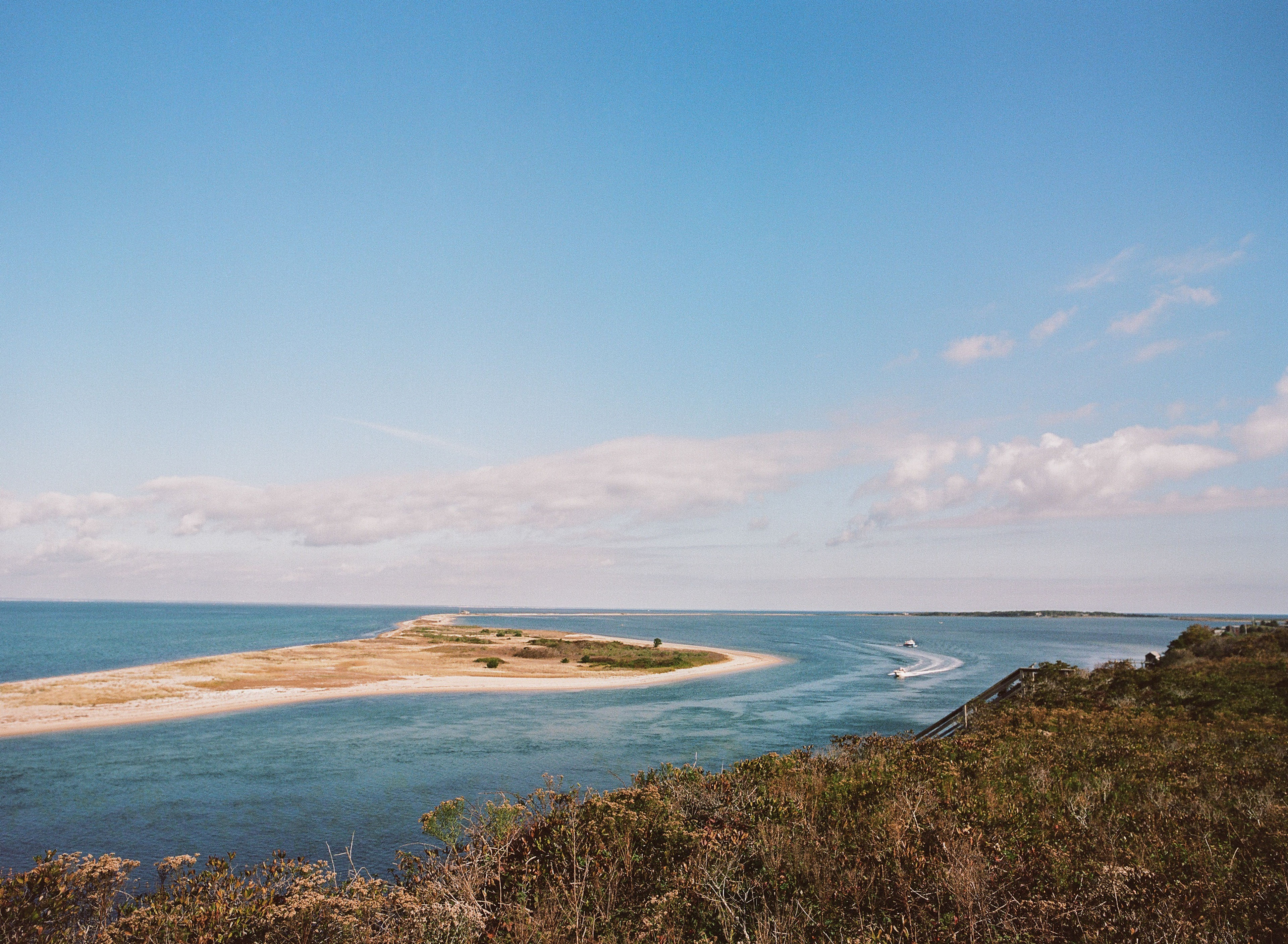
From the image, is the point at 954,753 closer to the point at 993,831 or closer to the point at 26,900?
the point at 993,831

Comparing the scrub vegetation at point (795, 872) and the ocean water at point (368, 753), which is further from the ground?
the scrub vegetation at point (795, 872)

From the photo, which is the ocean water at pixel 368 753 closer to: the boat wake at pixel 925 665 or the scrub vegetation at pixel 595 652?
the boat wake at pixel 925 665

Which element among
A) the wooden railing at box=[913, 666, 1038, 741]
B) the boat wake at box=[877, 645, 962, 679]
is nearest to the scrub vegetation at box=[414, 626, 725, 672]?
the boat wake at box=[877, 645, 962, 679]

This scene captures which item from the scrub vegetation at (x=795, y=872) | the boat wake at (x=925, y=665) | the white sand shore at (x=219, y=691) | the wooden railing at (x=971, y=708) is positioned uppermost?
the scrub vegetation at (x=795, y=872)

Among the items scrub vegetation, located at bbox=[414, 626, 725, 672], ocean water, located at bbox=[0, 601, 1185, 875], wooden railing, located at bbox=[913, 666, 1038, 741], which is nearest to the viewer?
ocean water, located at bbox=[0, 601, 1185, 875]

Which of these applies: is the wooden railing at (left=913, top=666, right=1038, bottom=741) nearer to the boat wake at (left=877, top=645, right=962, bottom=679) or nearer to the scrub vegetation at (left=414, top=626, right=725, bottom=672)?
the boat wake at (left=877, top=645, right=962, bottom=679)

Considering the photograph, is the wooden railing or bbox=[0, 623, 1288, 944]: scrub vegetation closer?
bbox=[0, 623, 1288, 944]: scrub vegetation

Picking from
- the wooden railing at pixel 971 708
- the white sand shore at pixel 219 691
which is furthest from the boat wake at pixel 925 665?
the wooden railing at pixel 971 708

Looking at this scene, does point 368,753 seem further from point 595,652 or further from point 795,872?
point 595,652
